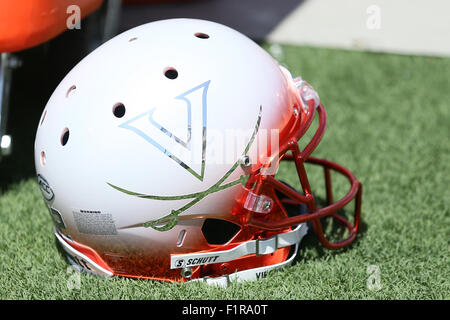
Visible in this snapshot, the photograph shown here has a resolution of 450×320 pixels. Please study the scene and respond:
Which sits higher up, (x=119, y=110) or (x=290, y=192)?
(x=119, y=110)

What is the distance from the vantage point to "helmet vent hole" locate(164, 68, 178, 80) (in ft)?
7.40

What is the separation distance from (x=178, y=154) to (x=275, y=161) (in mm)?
368

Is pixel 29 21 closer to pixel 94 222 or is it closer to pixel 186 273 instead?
pixel 94 222

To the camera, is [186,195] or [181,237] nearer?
[186,195]

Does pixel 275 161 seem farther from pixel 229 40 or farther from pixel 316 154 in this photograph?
pixel 316 154

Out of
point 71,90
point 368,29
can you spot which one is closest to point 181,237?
point 71,90

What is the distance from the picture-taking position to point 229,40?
2.39 m

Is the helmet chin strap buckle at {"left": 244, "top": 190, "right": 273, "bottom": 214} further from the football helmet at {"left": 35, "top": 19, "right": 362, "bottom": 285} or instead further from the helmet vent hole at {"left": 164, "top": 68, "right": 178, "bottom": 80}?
the helmet vent hole at {"left": 164, "top": 68, "right": 178, "bottom": 80}

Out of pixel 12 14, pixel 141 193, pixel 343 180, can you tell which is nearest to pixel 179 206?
pixel 141 193

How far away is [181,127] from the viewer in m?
2.19

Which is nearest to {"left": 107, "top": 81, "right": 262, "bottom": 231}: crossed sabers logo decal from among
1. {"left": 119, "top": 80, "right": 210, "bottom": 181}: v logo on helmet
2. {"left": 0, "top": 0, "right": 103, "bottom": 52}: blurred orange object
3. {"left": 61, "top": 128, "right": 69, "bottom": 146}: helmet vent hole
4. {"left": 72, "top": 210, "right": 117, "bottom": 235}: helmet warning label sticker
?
{"left": 119, "top": 80, "right": 210, "bottom": 181}: v logo on helmet

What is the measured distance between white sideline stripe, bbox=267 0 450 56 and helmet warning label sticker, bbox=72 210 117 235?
305 centimetres

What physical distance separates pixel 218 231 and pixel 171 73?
0.71m

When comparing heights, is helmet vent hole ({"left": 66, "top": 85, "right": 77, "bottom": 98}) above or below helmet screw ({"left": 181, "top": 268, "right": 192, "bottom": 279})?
above
